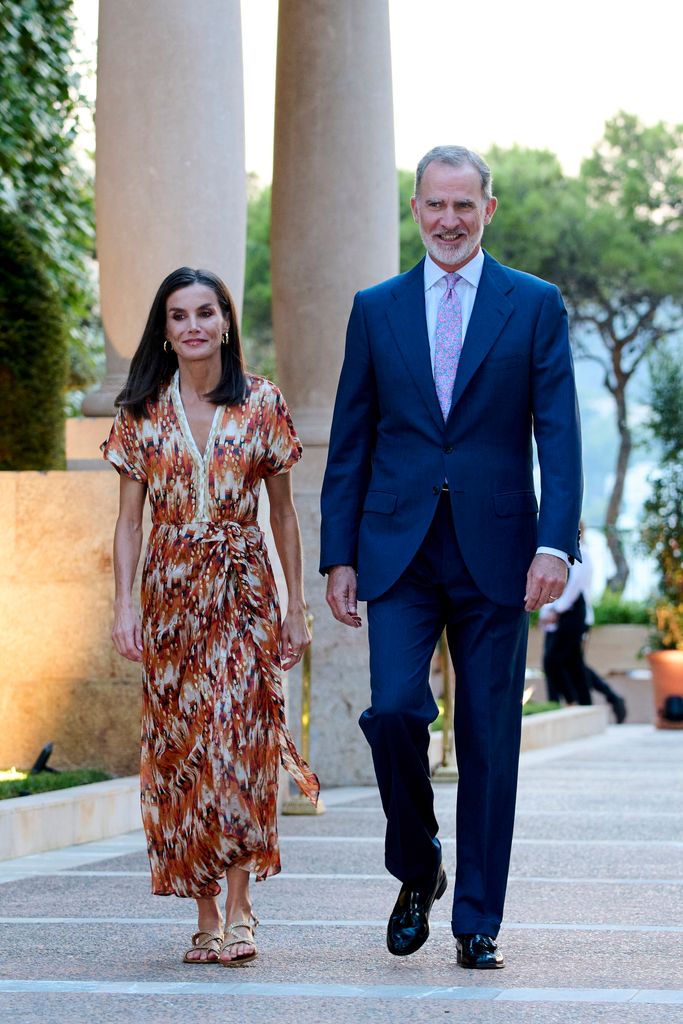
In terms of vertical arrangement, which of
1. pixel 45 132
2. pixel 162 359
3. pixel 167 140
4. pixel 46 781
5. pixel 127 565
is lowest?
pixel 46 781

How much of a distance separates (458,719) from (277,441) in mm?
992

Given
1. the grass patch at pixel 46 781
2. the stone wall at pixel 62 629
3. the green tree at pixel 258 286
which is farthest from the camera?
the green tree at pixel 258 286

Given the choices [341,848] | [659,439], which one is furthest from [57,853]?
[659,439]

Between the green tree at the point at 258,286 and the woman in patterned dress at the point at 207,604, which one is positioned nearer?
the woman in patterned dress at the point at 207,604

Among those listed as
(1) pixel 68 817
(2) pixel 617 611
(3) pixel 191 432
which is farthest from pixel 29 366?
(2) pixel 617 611

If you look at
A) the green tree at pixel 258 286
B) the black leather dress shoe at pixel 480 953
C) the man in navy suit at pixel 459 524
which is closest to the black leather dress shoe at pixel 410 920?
the man in navy suit at pixel 459 524

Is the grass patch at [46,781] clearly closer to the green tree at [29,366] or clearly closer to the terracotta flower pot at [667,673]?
the green tree at [29,366]

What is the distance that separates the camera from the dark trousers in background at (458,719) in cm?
597

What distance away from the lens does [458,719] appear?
6.14 m

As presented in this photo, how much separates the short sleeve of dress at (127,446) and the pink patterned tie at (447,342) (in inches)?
36.5

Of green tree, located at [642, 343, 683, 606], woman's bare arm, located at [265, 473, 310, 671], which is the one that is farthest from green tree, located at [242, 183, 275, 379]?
woman's bare arm, located at [265, 473, 310, 671]

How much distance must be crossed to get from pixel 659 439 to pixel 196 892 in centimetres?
2188

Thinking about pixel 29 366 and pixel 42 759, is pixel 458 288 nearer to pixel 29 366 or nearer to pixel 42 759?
pixel 42 759

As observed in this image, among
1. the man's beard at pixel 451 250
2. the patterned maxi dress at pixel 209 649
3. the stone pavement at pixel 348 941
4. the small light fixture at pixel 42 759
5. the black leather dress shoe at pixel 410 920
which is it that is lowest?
the stone pavement at pixel 348 941
